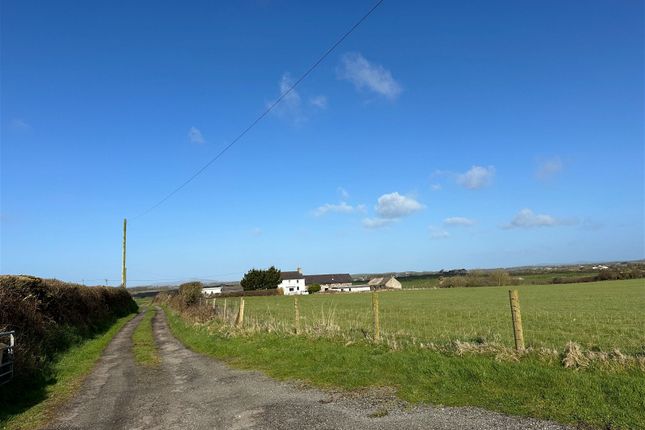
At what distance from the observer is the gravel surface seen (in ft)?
20.4

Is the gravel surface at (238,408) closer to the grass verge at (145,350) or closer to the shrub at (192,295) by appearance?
the grass verge at (145,350)

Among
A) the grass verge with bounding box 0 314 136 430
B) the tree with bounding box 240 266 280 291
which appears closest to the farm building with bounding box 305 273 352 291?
the tree with bounding box 240 266 280 291

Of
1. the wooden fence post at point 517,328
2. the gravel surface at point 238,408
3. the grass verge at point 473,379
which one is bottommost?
the gravel surface at point 238,408

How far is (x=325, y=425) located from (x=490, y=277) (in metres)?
110

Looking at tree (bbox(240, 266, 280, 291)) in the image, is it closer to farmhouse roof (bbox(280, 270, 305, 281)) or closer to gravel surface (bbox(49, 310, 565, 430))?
farmhouse roof (bbox(280, 270, 305, 281))

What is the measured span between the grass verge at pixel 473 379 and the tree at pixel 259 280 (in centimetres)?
9412

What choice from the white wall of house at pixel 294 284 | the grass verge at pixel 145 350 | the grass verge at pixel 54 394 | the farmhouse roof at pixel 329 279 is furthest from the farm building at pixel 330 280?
the grass verge at pixel 54 394

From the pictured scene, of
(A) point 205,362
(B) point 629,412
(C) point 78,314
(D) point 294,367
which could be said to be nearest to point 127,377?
(A) point 205,362

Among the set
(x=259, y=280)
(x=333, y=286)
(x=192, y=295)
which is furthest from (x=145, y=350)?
(x=333, y=286)

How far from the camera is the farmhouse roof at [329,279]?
140375 mm

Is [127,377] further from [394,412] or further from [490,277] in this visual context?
[490,277]

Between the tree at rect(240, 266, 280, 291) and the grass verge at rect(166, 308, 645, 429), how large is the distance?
94.1 meters

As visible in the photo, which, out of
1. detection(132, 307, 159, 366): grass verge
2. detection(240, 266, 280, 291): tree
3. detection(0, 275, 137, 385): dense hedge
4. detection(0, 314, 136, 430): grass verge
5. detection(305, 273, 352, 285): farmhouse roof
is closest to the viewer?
detection(0, 314, 136, 430): grass verge

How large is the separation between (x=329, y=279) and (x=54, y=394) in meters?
134
